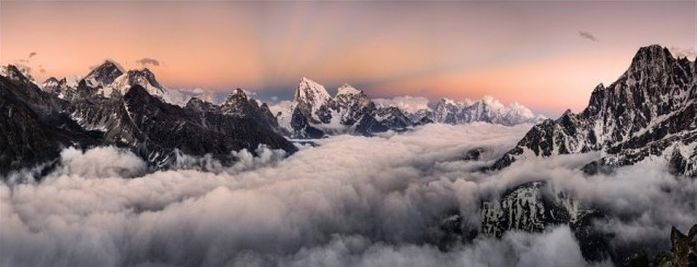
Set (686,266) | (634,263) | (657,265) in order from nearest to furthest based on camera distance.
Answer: (686,266) < (657,265) < (634,263)

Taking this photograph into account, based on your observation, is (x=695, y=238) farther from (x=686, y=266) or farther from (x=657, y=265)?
(x=657, y=265)

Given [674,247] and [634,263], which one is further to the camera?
[634,263]

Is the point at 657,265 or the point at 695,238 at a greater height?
the point at 695,238

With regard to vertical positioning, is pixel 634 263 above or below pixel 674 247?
below

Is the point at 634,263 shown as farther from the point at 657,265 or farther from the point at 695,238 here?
the point at 695,238

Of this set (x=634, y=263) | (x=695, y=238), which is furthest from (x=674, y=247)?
(x=634, y=263)

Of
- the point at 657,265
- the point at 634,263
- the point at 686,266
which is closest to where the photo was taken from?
the point at 686,266

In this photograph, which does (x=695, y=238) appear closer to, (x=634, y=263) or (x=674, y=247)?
(x=674, y=247)

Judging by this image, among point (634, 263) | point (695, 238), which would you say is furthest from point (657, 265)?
point (695, 238)
